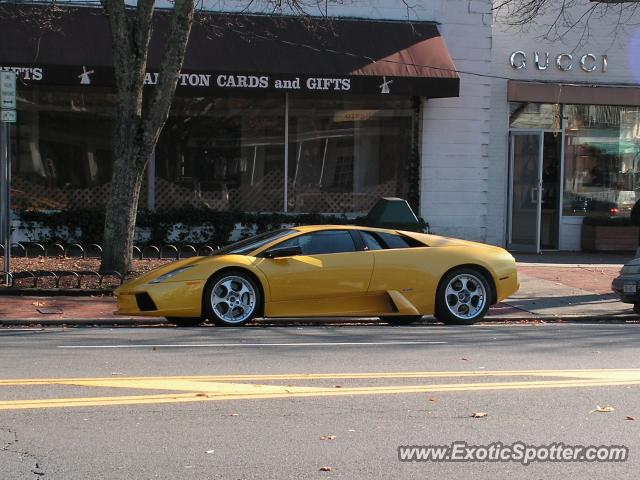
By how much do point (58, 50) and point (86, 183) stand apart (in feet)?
9.93

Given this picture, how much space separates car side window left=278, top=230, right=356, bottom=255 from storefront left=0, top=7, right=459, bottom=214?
20.4 ft

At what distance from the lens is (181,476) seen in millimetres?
4480

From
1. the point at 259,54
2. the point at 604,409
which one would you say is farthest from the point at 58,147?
the point at 604,409

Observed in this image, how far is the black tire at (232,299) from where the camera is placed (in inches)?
383

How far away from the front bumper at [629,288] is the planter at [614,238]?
7159 mm

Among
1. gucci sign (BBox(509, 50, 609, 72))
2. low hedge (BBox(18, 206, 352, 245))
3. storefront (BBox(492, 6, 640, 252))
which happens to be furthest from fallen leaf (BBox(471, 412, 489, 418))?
gucci sign (BBox(509, 50, 609, 72))

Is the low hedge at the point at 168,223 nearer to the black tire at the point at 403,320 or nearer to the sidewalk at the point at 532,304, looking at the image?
the sidewalk at the point at 532,304

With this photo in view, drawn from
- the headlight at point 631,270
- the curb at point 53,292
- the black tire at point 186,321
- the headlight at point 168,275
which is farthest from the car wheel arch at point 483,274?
the curb at point 53,292

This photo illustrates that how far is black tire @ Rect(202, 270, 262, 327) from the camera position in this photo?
973 centimetres

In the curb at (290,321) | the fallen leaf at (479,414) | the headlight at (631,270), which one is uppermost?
the headlight at (631,270)

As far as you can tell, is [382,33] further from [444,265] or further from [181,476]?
[181,476]

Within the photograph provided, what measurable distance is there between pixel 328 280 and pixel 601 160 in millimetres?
11826

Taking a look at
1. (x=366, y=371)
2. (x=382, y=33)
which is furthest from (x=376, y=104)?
(x=366, y=371)

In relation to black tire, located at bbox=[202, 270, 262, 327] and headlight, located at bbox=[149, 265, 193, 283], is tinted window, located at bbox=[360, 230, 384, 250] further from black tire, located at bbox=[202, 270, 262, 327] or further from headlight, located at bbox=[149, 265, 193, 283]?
headlight, located at bbox=[149, 265, 193, 283]
